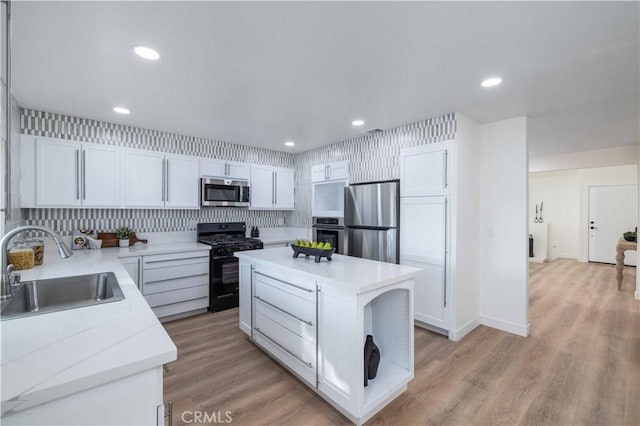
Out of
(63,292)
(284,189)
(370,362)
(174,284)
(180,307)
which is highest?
(284,189)

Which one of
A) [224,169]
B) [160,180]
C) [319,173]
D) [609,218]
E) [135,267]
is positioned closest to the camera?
[135,267]

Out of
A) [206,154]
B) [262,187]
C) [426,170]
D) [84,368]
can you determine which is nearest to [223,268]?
[262,187]

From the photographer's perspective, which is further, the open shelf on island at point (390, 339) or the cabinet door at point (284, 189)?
the cabinet door at point (284, 189)

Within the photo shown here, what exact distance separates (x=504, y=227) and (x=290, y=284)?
2.62 m

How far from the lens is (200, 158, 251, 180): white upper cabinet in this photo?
4.12 metres

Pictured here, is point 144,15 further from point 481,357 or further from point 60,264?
point 481,357

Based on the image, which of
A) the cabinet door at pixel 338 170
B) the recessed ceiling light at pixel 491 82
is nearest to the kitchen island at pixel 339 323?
the recessed ceiling light at pixel 491 82

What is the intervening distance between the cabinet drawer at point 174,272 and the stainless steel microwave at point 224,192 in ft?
2.95

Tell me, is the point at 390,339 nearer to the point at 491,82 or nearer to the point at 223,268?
the point at 491,82

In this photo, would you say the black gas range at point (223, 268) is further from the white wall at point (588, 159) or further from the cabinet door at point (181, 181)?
the white wall at point (588, 159)

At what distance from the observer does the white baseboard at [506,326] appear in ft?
10.4

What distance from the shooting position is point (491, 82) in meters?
2.36

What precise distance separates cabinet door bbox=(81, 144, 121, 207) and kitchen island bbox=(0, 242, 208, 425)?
261 cm

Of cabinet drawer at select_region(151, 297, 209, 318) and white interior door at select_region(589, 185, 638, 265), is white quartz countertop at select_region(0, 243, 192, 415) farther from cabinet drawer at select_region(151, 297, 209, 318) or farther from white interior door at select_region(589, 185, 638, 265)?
white interior door at select_region(589, 185, 638, 265)
